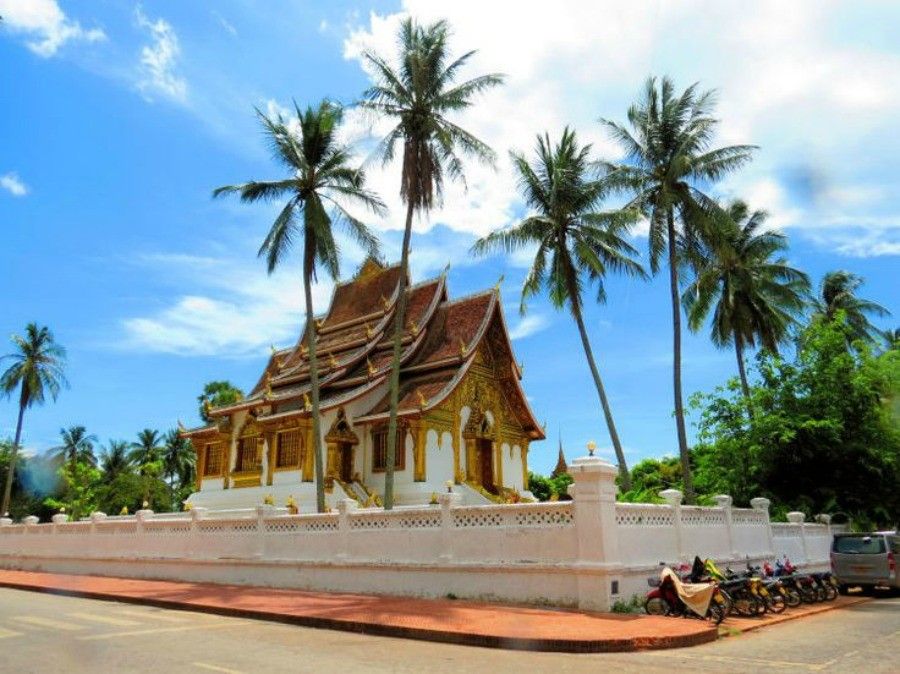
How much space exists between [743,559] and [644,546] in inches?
175

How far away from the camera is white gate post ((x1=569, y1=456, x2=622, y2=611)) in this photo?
412 inches

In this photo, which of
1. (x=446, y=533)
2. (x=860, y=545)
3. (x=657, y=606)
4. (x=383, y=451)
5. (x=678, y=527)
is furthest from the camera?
(x=383, y=451)

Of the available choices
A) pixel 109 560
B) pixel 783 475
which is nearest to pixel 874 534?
pixel 783 475

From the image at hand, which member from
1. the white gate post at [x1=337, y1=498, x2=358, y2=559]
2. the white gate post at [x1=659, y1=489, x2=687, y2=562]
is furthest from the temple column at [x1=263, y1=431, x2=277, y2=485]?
the white gate post at [x1=659, y1=489, x2=687, y2=562]

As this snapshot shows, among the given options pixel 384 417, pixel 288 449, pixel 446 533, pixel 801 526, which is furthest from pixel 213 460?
pixel 801 526

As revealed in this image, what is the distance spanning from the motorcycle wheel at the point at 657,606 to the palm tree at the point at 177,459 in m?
53.9

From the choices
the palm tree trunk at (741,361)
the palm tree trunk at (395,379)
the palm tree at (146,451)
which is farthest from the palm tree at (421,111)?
the palm tree at (146,451)

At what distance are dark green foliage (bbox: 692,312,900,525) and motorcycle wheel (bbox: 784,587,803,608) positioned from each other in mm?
7176

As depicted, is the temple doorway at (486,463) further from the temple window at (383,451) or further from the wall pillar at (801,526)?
the wall pillar at (801,526)

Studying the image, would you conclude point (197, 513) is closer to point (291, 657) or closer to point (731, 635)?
point (291, 657)

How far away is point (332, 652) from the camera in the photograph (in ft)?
25.6

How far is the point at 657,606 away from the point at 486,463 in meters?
16.9

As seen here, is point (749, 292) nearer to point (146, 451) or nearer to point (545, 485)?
point (545, 485)

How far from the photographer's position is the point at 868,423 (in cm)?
2012
